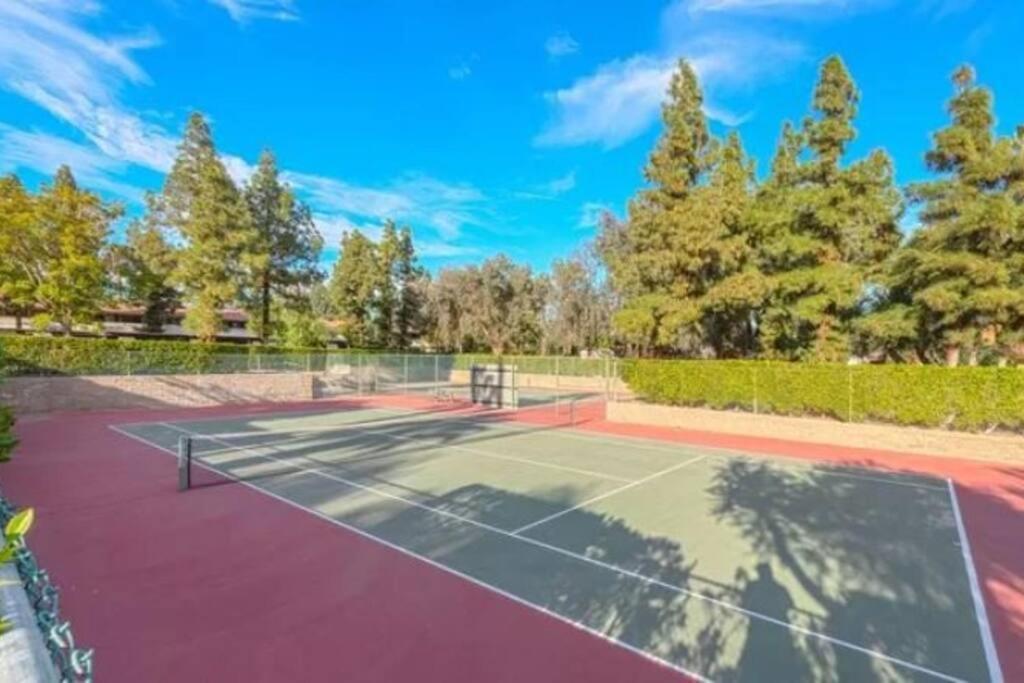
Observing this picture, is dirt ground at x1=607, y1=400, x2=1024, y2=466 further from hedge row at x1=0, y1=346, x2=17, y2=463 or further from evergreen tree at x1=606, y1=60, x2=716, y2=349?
hedge row at x1=0, y1=346, x2=17, y2=463

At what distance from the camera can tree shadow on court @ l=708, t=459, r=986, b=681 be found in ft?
13.6

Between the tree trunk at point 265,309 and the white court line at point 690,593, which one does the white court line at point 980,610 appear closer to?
the white court line at point 690,593

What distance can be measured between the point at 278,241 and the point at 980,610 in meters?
38.1

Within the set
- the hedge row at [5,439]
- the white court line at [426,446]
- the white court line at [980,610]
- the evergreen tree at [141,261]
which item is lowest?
the white court line at [426,446]

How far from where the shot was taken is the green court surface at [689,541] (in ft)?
14.1

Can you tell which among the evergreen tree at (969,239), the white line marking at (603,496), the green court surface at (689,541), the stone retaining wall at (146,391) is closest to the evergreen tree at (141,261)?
the stone retaining wall at (146,391)

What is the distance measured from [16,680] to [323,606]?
12.5ft

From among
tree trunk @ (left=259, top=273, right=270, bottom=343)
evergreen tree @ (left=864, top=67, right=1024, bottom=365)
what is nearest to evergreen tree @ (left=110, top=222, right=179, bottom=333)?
tree trunk @ (left=259, top=273, right=270, bottom=343)

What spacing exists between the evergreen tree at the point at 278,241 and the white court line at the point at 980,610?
113 feet

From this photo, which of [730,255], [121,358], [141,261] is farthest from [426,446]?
[141,261]

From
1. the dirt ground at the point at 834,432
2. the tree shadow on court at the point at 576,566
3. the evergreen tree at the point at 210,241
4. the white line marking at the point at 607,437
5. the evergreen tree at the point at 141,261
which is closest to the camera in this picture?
the tree shadow on court at the point at 576,566

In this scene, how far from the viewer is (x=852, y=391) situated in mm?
14133

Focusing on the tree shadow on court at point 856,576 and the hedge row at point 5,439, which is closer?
the tree shadow on court at point 856,576

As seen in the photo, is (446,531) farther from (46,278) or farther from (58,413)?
(46,278)
